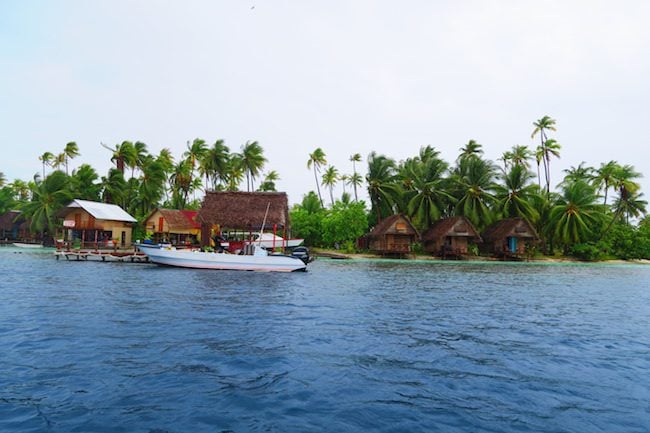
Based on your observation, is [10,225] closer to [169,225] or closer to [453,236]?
[169,225]

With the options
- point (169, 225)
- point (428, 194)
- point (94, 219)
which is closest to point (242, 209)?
point (169, 225)

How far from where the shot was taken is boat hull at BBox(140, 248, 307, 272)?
24047 mm

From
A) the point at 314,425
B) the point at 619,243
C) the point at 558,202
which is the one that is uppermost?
the point at 558,202

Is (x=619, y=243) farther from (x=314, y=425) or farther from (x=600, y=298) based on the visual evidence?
(x=314, y=425)

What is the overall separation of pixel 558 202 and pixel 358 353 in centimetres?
4541

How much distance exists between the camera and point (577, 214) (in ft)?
137

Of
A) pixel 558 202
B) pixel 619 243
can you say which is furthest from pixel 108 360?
pixel 619 243

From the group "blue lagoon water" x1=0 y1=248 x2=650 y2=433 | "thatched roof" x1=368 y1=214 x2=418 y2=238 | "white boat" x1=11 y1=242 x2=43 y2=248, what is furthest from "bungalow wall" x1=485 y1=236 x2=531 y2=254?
"white boat" x1=11 y1=242 x2=43 y2=248

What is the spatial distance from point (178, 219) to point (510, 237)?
117ft

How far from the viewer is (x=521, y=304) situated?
1403cm

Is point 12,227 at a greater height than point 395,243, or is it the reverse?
point 12,227

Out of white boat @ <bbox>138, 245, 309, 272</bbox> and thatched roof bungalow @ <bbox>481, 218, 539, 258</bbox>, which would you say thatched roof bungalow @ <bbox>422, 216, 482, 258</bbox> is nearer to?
thatched roof bungalow @ <bbox>481, 218, 539, 258</bbox>

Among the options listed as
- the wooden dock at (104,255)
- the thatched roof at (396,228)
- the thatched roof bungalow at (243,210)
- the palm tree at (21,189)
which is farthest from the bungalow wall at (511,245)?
the palm tree at (21,189)

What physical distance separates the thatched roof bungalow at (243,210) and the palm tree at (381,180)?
64.2 feet
